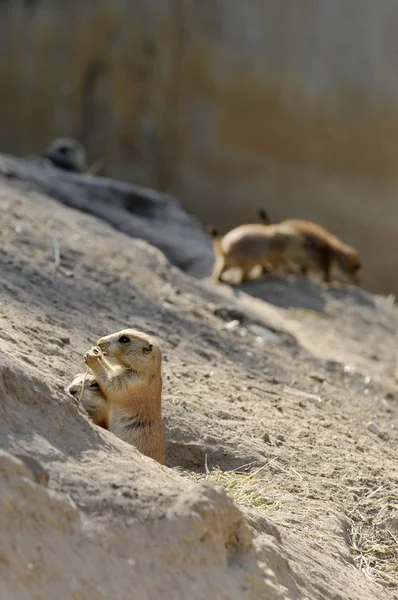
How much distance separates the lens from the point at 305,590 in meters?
3.34

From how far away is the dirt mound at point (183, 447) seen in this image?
115 inches

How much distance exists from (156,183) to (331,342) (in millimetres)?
8997

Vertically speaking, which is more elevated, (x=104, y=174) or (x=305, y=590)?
(x=305, y=590)

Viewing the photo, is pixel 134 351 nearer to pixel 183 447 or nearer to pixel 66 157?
pixel 183 447

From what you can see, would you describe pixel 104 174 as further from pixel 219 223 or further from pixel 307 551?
pixel 307 551

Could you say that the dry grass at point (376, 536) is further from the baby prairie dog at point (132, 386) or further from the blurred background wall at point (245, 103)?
the blurred background wall at point (245, 103)

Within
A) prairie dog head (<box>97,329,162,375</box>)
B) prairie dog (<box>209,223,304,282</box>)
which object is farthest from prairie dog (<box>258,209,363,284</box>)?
prairie dog head (<box>97,329,162,375</box>)

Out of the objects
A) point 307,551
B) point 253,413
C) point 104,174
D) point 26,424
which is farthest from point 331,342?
point 104,174

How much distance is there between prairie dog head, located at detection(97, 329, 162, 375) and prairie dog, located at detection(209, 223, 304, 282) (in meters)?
5.47

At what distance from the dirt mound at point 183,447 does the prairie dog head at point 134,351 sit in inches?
9.5

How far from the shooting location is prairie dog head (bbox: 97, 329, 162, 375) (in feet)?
15.1

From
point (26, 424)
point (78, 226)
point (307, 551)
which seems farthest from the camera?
point (78, 226)

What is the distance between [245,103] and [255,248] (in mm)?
7132

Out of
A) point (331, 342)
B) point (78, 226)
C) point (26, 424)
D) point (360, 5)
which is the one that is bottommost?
point (331, 342)
